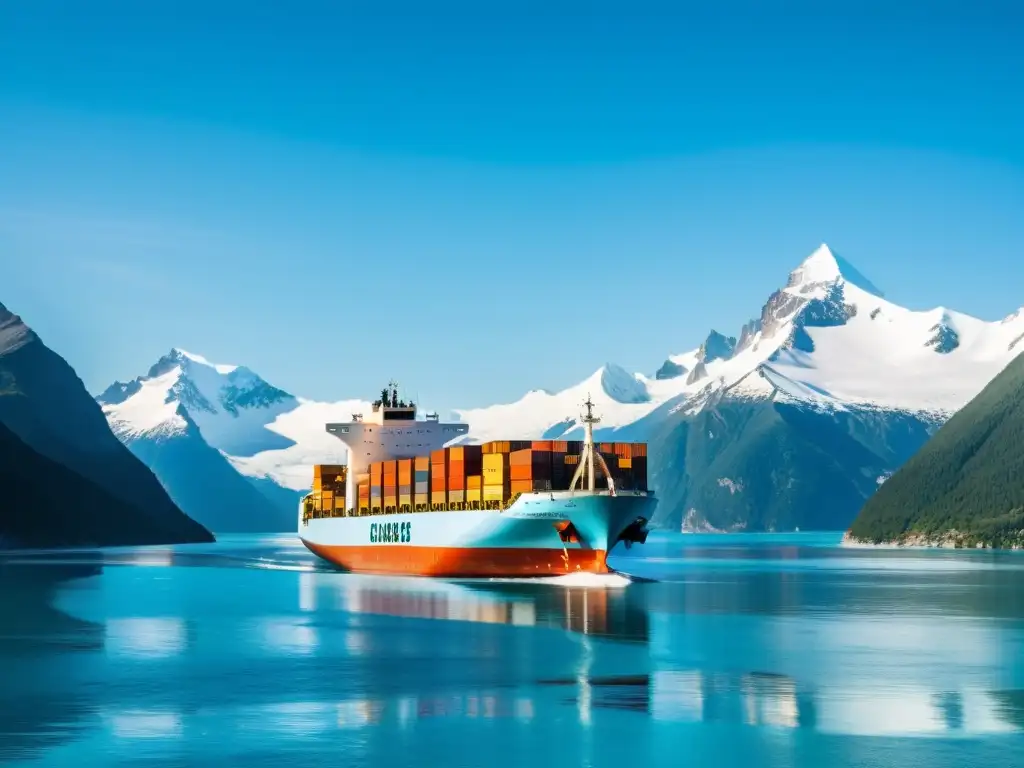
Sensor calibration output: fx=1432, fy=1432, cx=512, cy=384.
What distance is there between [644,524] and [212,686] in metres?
60.7

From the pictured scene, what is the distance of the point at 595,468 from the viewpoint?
363 ft

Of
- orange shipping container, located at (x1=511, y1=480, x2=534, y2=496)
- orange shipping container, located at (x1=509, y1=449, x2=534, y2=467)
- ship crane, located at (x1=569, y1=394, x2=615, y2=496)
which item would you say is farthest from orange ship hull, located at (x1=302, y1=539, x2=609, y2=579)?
orange shipping container, located at (x1=509, y1=449, x2=534, y2=467)

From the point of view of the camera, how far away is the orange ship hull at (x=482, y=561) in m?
108

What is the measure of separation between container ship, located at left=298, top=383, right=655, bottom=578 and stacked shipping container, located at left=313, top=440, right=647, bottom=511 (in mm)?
99

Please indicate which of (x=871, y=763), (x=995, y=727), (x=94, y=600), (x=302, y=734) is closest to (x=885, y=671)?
(x=995, y=727)

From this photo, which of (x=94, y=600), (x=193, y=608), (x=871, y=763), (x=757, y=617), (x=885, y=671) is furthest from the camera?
(x=94, y=600)

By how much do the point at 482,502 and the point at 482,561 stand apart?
15.6 ft

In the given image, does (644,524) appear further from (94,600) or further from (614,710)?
(614,710)

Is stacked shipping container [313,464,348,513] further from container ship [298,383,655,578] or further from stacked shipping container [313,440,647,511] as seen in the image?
stacked shipping container [313,440,647,511]

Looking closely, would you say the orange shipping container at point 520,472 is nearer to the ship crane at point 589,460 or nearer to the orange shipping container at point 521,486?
the orange shipping container at point 521,486

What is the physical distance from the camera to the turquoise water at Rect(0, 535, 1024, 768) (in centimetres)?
4053

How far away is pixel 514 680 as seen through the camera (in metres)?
53.7

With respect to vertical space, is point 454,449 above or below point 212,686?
above

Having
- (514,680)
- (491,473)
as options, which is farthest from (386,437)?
(514,680)
